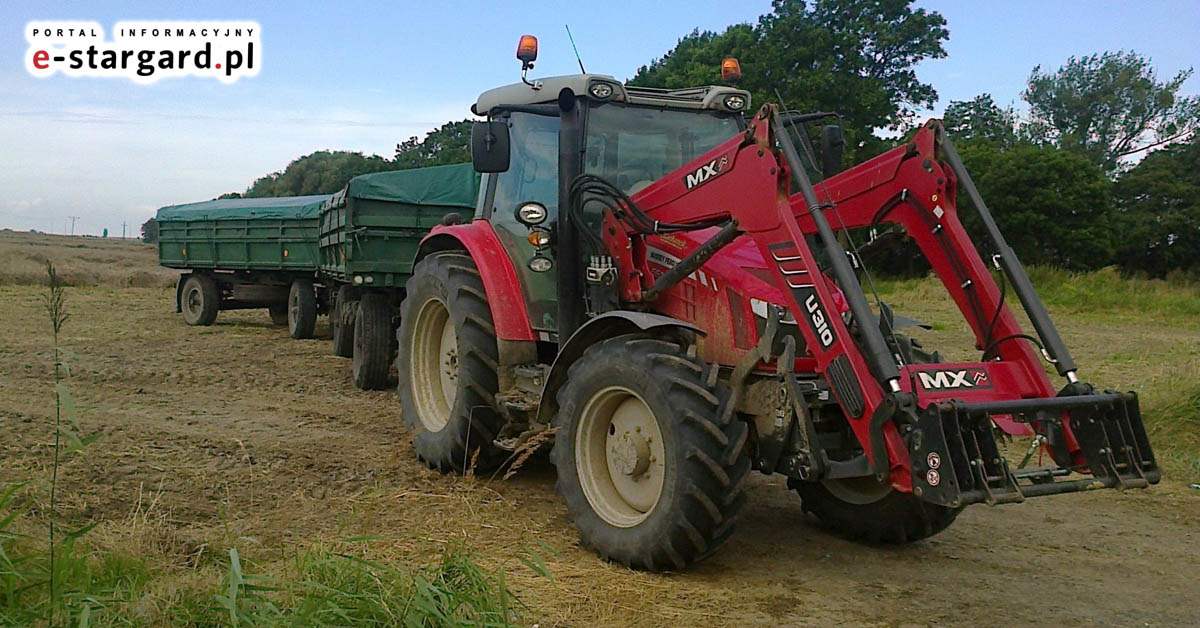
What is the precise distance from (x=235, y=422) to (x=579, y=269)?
12.1 feet

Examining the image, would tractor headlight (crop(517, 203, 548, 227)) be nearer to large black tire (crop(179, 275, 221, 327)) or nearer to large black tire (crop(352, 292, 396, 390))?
large black tire (crop(352, 292, 396, 390))

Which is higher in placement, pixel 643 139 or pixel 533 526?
pixel 643 139

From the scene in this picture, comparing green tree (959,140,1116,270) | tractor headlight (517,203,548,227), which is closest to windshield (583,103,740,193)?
tractor headlight (517,203,548,227)

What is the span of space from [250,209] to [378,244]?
6198 millimetres

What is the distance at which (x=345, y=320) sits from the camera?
11688mm

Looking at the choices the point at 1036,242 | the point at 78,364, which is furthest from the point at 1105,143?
the point at 78,364

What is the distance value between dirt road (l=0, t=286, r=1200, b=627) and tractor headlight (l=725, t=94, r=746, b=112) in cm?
253

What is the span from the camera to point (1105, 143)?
4812cm

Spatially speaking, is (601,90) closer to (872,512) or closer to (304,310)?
(872,512)

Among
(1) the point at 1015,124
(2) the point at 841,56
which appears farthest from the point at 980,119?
(2) the point at 841,56

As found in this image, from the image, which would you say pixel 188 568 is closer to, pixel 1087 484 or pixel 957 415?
pixel 957 415

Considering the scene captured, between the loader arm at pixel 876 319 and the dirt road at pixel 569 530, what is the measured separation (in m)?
0.76

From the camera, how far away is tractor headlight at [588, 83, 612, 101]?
6062 mm

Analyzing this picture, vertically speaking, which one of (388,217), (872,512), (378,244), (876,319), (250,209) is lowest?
(872,512)
